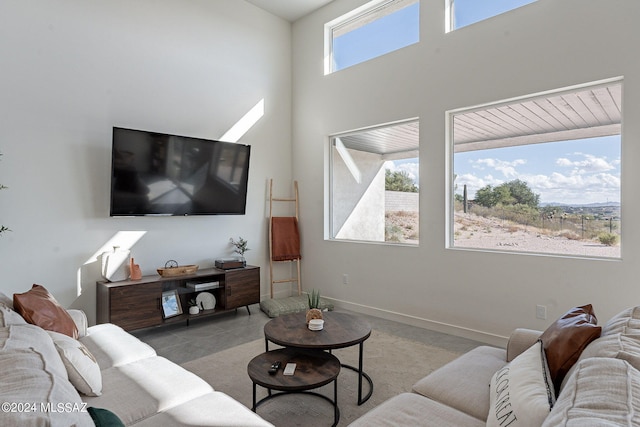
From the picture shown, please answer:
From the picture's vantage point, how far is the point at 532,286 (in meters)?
3.32

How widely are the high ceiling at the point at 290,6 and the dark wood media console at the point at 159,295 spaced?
3491 mm

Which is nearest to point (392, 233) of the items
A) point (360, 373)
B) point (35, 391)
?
point (360, 373)

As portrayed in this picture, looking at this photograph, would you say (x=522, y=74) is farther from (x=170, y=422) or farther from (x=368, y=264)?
(x=170, y=422)

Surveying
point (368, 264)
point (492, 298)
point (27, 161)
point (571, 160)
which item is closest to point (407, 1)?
point (571, 160)

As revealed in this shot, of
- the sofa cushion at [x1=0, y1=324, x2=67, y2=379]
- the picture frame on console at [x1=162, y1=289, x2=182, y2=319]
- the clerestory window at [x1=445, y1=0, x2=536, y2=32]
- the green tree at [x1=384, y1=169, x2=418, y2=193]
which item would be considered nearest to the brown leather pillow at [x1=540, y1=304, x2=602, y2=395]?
the sofa cushion at [x1=0, y1=324, x2=67, y2=379]

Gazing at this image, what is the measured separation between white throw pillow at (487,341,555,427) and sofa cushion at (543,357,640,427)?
0.63 ft

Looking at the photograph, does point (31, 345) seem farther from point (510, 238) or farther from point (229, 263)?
point (510, 238)

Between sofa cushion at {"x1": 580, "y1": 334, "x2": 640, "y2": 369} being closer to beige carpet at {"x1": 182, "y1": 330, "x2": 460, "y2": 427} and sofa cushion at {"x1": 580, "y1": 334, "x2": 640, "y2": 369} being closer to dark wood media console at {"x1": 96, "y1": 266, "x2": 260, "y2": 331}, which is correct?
beige carpet at {"x1": 182, "y1": 330, "x2": 460, "y2": 427}

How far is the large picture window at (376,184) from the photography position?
434 cm

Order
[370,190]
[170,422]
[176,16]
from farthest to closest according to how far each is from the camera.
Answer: [370,190] < [176,16] < [170,422]

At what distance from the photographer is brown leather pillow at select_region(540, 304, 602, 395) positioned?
1.42 m

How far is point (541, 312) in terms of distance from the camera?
3.27 meters

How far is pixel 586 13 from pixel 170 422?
399cm

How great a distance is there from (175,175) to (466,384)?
135 inches
